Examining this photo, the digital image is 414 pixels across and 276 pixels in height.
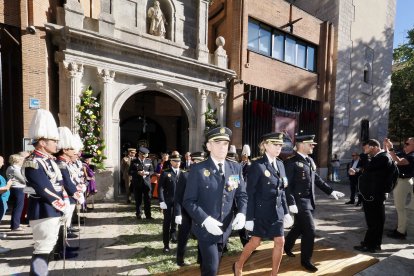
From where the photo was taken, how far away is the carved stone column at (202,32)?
1120 centimetres

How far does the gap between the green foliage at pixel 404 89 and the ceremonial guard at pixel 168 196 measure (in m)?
27.3

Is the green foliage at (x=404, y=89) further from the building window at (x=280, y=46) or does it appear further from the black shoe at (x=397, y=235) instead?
the black shoe at (x=397, y=235)

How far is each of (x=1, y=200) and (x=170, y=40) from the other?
803 centimetres

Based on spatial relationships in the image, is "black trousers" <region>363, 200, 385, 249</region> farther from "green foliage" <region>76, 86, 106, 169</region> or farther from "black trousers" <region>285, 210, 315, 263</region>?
"green foliage" <region>76, 86, 106, 169</region>

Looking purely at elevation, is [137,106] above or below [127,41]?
below

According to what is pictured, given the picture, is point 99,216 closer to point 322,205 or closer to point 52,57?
point 52,57

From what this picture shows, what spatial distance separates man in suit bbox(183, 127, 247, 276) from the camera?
277cm

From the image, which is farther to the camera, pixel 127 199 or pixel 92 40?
pixel 127 199

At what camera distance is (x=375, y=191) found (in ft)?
15.6

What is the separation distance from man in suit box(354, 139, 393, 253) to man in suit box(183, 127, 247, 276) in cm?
310

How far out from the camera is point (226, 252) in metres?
4.77

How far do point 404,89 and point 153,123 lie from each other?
954 inches

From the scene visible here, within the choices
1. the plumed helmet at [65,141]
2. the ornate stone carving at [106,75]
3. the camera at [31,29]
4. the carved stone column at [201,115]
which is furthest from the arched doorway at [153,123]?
the plumed helmet at [65,141]

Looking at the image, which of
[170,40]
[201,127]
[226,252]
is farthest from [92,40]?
[226,252]
